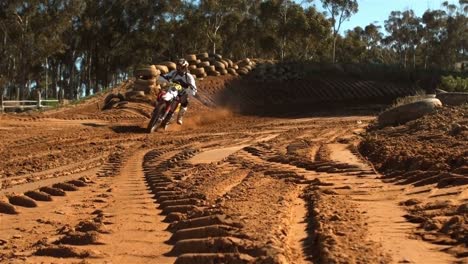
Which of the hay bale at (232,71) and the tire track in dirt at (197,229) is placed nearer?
the tire track in dirt at (197,229)

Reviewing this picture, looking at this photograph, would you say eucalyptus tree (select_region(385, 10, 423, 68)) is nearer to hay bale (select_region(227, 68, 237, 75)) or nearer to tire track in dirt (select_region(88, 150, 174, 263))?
hay bale (select_region(227, 68, 237, 75))

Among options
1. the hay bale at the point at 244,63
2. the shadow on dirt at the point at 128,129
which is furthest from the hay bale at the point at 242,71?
the shadow on dirt at the point at 128,129

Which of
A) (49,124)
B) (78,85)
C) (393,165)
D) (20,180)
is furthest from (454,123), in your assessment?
(78,85)

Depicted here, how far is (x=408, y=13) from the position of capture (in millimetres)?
68938

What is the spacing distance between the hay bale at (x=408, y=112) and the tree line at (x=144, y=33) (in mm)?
32325

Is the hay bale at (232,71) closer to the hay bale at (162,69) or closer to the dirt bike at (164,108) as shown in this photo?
the hay bale at (162,69)

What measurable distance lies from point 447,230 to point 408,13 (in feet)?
226

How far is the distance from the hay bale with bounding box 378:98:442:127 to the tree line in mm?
32325

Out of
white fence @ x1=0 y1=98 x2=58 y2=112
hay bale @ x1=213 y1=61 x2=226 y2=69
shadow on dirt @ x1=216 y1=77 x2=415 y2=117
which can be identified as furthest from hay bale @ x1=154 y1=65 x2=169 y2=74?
white fence @ x1=0 y1=98 x2=58 y2=112

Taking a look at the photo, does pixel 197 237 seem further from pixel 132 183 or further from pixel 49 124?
pixel 49 124

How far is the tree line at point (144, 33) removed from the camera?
42.8m

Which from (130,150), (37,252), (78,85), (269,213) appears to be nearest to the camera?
(37,252)

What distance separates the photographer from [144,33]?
2110 inches

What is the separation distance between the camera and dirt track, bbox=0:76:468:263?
4020mm
